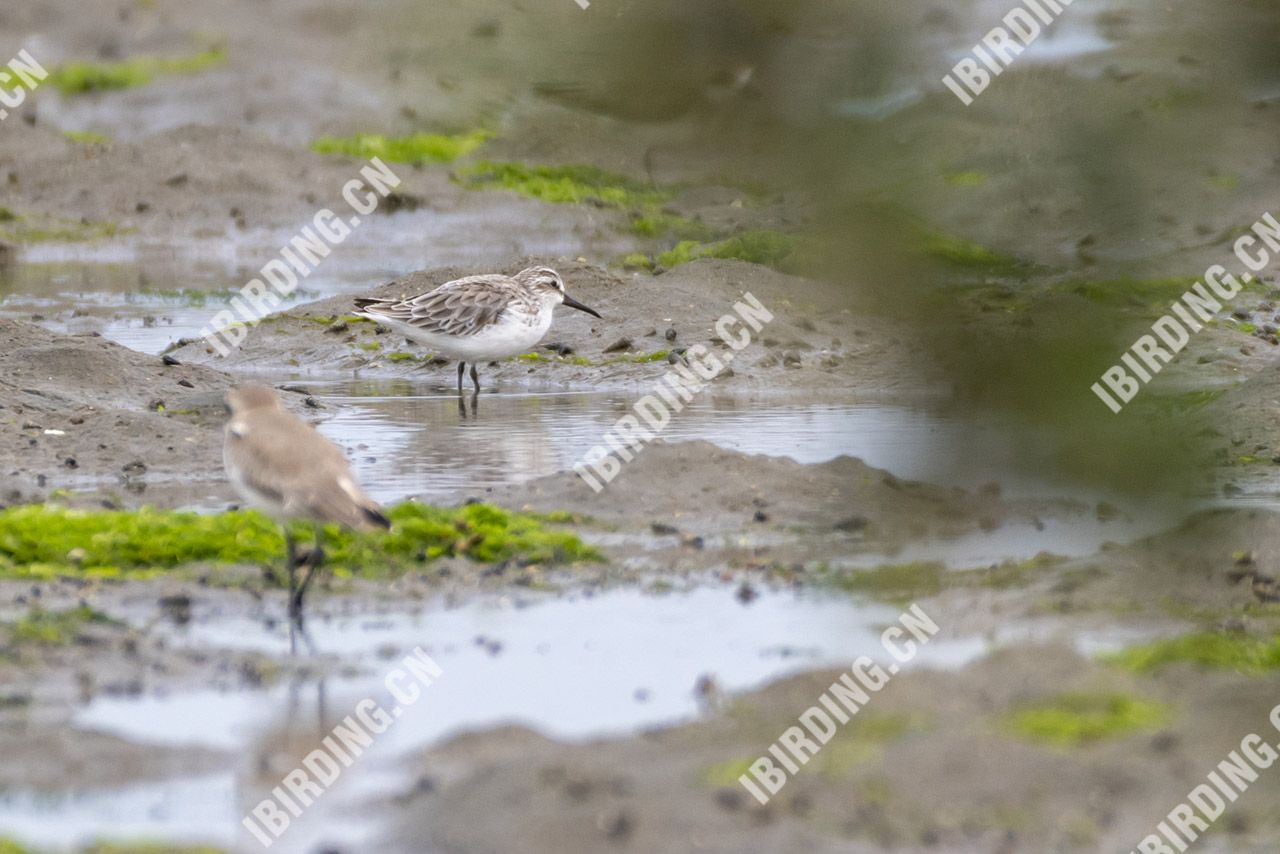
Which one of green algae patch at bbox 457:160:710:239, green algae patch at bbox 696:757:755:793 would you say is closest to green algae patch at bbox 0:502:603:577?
green algae patch at bbox 696:757:755:793

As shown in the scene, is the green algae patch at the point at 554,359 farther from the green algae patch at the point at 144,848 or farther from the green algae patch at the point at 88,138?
the green algae patch at the point at 88,138

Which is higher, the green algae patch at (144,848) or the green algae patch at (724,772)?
the green algae patch at (724,772)

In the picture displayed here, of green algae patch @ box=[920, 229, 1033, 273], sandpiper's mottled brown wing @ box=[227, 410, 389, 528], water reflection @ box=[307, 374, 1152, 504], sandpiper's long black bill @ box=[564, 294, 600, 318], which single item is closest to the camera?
green algae patch @ box=[920, 229, 1033, 273]

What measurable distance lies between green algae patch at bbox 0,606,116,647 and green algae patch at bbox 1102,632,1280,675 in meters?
4.21

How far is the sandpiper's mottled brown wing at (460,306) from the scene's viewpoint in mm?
14930

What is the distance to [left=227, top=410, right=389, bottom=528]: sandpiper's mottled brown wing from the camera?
7.94 meters

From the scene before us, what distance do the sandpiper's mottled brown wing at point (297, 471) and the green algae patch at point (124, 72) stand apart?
77.9 ft

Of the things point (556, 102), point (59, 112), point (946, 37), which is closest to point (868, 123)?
point (946, 37)

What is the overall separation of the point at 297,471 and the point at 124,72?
83.9 feet

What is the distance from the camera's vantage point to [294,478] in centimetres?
807

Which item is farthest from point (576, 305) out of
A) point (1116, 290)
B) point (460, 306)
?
point (1116, 290)

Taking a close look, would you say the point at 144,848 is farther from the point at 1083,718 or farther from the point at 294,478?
the point at 1083,718

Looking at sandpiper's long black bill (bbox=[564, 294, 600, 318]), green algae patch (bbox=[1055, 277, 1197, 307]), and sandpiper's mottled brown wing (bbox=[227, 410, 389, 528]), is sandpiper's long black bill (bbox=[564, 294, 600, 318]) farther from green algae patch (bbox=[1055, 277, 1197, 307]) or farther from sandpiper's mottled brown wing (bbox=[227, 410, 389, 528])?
green algae patch (bbox=[1055, 277, 1197, 307])

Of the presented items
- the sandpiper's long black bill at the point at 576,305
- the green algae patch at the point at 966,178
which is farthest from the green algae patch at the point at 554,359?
the green algae patch at the point at 966,178
